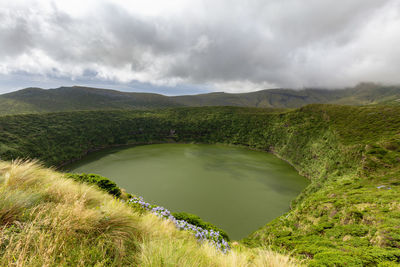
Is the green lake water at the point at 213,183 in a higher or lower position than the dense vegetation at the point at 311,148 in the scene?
lower

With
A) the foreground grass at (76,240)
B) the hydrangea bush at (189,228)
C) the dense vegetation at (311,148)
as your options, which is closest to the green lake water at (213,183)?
the dense vegetation at (311,148)

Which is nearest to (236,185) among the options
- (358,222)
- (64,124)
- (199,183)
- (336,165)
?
(199,183)

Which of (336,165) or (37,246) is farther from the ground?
(37,246)

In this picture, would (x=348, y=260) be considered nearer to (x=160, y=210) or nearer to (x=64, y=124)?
(x=160, y=210)

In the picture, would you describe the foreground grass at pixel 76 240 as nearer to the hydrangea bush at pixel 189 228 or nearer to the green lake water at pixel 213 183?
the hydrangea bush at pixel 189 228

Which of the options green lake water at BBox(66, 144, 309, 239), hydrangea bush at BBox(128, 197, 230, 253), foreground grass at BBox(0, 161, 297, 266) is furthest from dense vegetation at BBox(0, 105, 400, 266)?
green lake water at BBox(66, 144, 309, 239)

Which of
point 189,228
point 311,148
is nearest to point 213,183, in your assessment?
point 189,228

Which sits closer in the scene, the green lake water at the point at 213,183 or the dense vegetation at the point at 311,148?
the dense vegetation at the point at 311,148
